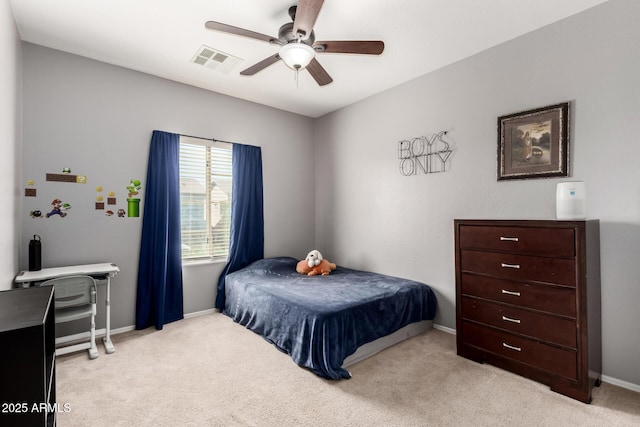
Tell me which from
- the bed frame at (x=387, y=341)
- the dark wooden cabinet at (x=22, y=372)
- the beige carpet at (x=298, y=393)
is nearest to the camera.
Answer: the dark wooden cabinet at (x=22, y=372)

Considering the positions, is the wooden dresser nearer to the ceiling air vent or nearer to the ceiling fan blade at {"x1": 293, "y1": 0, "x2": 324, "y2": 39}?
the ceiling fan blade at {"x1": 293, "y1": 0, "x2": 324, "y2": 39}

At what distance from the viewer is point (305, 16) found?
6.17 ft

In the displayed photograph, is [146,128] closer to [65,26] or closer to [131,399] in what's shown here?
[65,26]

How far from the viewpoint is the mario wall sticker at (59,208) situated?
286 cm

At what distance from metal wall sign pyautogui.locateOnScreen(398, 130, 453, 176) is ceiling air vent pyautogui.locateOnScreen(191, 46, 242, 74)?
6.51 ft

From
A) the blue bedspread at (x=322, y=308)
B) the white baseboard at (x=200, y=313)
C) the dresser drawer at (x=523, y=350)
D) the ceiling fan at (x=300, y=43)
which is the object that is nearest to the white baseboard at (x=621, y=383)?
the dresser drawer at (x=523, y=350)

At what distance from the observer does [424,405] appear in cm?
202

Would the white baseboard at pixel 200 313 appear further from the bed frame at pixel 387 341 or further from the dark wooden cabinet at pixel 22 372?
the dark wooden cabinet at pixel 22 372

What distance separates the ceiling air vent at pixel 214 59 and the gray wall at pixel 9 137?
4.22ft

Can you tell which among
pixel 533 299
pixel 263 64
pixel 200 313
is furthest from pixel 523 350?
pixel 200 313

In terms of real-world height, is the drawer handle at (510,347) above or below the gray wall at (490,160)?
below

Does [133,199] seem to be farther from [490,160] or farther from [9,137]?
[490,160]

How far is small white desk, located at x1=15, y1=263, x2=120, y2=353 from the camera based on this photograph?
2422 millimetres

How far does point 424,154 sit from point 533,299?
5.74 feet
